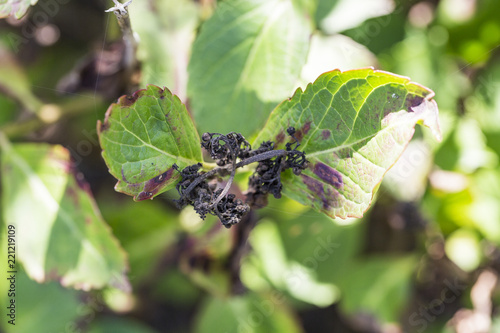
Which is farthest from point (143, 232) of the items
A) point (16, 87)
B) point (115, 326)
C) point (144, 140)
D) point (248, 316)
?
point (144, 140)

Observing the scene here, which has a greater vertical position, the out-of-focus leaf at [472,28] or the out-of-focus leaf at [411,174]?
the out-of-focus leaf at [472,28]

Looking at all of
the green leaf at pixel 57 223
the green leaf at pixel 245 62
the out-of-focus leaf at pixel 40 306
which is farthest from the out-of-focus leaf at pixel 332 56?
the out-of-focus leaf at pixel 40 306

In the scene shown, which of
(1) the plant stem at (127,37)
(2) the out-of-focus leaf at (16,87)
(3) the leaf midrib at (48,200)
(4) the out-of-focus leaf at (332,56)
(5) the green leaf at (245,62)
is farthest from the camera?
(2) the out-of-focus leaf at (16,87)

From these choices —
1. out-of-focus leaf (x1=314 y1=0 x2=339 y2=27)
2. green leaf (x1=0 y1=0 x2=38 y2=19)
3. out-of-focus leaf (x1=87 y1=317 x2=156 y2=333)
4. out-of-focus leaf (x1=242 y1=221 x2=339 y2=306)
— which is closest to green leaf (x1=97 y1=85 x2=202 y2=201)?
green leaf (x1=0 y1=0 x2=38 y2=19)

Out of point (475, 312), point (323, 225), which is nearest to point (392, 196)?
point (323, 225)

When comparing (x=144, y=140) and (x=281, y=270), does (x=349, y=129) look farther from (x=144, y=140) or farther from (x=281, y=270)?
(x=281, y=270)

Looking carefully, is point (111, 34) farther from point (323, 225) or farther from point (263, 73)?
point (323, 225)

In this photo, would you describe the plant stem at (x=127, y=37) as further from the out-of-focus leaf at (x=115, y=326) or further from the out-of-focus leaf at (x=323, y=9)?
Answer: the out-of-focus leaf at (x=115, y=326)
